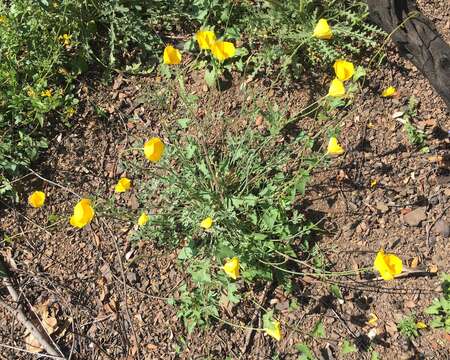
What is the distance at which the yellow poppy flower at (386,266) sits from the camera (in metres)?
1.71

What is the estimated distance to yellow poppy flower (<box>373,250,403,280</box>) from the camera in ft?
5.60

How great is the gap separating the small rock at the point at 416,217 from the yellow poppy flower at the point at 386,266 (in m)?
0.68

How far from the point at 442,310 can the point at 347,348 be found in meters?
0.49

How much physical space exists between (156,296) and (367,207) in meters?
1.22

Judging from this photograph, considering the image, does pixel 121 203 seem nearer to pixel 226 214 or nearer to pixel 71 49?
pixel 226 214

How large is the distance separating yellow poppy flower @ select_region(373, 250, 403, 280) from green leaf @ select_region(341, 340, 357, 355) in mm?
619

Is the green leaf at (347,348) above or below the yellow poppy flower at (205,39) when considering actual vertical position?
below

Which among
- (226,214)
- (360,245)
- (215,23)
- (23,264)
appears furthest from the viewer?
(215,23)

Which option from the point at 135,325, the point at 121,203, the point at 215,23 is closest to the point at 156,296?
the point at 135,325

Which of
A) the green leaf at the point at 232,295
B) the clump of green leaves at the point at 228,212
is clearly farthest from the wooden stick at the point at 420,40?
the green leaf at the point at 232,295

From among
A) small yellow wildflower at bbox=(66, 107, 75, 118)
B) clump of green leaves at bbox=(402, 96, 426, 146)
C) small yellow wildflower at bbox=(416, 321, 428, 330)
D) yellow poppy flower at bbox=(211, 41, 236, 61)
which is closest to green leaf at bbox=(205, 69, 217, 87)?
yellow poppy flower at bbox=(211, 41, 236, 61)

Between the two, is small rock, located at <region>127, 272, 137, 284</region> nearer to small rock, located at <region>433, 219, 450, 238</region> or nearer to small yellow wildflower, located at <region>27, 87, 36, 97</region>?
small yellow wildflower, located at <region>27, 87, 36, 97</region>

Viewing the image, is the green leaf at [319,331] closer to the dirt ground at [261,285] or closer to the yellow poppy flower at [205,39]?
the dirt ground at [261,285]

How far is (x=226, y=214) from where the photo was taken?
218 centimetres
